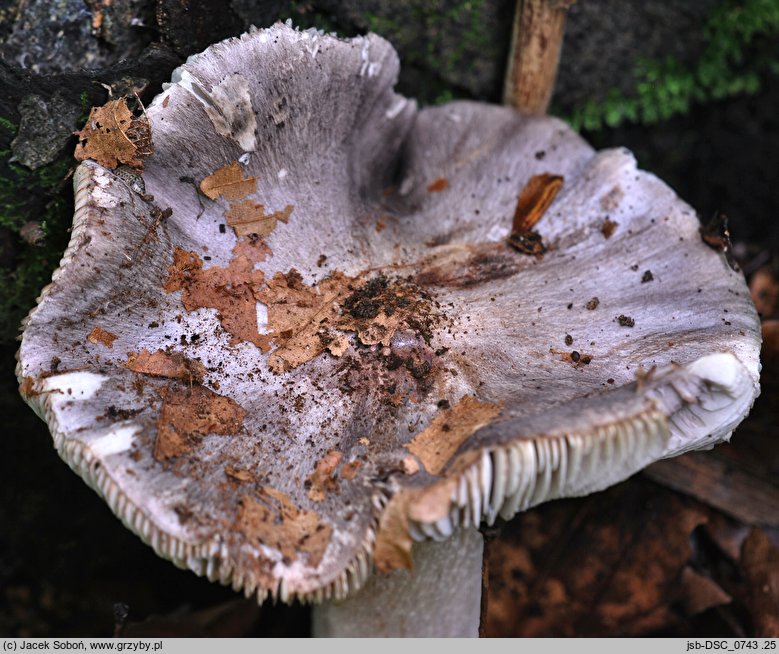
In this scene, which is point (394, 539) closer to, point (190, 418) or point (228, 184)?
point (190, 418)

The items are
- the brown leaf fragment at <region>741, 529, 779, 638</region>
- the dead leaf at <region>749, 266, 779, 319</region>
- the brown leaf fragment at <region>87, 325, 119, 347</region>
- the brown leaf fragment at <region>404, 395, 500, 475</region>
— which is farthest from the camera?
the dead leaf at <region>749, 266, 779, 319</region>

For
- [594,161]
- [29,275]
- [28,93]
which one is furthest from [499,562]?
[28,93]

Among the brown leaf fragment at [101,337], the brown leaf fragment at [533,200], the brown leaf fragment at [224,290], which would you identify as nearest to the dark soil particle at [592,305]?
the brown leaf fragment at [533,200]

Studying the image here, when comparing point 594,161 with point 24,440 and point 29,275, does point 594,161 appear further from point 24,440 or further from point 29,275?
point 24,440

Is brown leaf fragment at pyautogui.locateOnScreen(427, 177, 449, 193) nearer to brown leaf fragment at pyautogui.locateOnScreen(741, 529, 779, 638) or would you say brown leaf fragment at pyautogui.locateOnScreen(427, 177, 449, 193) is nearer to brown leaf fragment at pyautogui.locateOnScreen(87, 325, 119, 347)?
brown leaf fragment at pyautogui.locateOnScreen(87, 325, 119, 347)

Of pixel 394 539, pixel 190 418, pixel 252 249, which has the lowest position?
pixel 394 539

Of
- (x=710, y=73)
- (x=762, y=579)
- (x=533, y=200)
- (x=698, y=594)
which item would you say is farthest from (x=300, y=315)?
(x=710, y=73)

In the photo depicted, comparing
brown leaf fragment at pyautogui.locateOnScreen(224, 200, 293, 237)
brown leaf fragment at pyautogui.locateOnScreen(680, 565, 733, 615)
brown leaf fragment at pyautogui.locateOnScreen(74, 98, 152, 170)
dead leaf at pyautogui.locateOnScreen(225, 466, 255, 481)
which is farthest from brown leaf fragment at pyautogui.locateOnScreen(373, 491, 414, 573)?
brown leaf fragment at pyautogui.locateOnScreen(680, 565, 733, 615)
